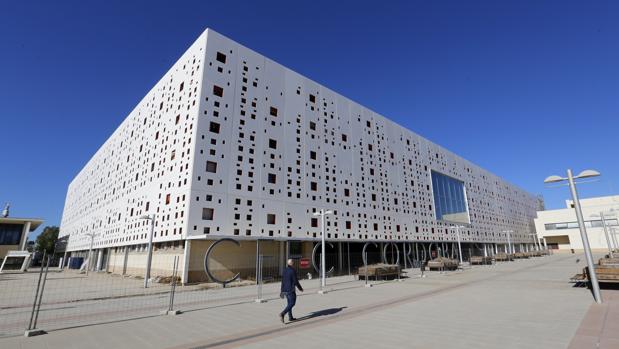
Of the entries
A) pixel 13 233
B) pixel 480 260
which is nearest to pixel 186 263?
pixel 480 260

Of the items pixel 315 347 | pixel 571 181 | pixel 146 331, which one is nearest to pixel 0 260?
pixel 146 331

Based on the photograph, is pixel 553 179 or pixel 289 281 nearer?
pixel 289 281

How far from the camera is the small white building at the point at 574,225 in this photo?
65.4m

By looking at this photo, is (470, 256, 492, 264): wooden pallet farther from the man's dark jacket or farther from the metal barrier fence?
the man's dark jacket

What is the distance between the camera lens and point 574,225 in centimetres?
6938

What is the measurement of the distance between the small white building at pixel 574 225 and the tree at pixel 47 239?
12417 cm

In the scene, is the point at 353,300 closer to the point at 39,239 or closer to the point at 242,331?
the point at 242,331

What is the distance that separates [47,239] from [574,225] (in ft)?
453

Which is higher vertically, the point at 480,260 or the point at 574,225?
the point at 574,225

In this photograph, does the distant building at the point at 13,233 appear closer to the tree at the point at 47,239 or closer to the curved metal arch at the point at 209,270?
the tree at the point at 47,239

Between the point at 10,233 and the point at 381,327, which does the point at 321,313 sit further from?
the point at 10,233

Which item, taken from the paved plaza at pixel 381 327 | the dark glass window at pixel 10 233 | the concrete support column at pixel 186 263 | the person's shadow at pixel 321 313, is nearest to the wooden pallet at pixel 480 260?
the paved plaza at pixel 381 327

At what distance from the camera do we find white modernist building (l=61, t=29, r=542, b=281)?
78.0ft

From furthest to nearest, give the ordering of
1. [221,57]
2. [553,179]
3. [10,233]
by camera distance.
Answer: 1. [10,233]
2. [221,57]
3. [553,179]
